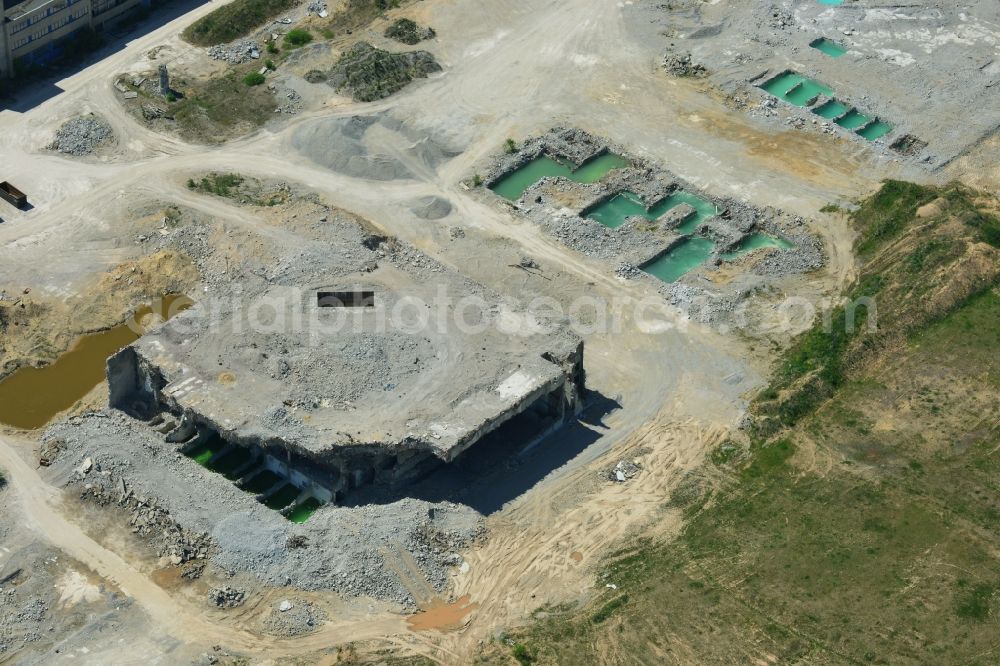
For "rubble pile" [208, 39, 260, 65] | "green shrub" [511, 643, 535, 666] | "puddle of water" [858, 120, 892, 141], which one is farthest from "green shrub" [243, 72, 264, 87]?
"green shrub" [511, 643, 535, 666]

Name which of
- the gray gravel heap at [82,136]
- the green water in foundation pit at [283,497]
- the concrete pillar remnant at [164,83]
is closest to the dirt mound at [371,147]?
the concrete pillar remnant at [164,83]

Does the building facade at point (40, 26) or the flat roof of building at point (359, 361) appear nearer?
the flat roof of building at point (359, 361)

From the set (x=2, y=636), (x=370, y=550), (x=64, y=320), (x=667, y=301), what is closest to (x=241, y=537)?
(x=370, y=550)

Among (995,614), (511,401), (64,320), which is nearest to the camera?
(995,614)

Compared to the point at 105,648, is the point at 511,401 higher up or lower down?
higher up

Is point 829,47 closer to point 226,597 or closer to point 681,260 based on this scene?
point 681,260

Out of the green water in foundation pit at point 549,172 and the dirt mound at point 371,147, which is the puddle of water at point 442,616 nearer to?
the green water in foundation pit at point 549,172

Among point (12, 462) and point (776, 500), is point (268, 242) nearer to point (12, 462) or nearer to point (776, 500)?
point (12, 462)

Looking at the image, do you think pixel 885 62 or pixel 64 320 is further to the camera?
pixel 885 62
